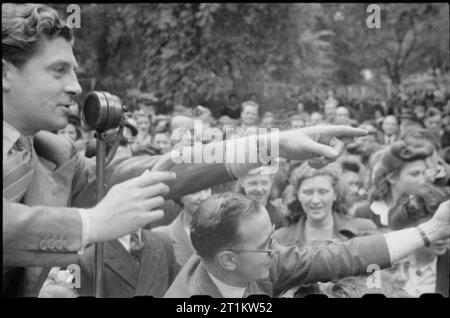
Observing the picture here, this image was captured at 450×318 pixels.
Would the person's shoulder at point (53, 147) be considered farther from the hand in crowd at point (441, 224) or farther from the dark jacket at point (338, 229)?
the hand in crowd at point (441, 224)

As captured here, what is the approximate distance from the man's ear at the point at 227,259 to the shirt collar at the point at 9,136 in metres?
0.77

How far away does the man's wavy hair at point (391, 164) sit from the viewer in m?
3.42

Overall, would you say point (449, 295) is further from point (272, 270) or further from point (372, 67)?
point (372, 67)

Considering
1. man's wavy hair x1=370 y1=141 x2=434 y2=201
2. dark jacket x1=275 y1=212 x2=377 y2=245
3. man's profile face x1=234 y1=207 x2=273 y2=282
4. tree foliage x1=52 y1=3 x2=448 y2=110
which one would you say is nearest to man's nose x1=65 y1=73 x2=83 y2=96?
tree foliage x1=52 y1=3 x2=448 y2=110

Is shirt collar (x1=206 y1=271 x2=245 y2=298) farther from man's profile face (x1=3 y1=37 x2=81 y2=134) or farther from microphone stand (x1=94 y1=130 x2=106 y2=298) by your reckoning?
man's profile face (x1=3 y1=37 x2=81 y2=134)

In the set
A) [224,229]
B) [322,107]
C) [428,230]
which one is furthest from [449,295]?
[322,107]

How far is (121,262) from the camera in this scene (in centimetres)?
252

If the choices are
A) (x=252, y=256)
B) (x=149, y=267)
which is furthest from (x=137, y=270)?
(x=252, y=256)

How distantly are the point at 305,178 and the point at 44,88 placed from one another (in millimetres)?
1053

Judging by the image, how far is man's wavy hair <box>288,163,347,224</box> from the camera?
2768 mm

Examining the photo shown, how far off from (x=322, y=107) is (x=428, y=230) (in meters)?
1.30

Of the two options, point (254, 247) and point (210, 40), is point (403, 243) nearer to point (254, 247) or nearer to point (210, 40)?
point (254, 247)

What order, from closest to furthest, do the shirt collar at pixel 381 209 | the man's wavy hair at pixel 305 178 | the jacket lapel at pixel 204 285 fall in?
the jacket lapel at pixel 204 285 < the man's wavy hair at pixel 305 178 < the shirt collar at pixel 381 209

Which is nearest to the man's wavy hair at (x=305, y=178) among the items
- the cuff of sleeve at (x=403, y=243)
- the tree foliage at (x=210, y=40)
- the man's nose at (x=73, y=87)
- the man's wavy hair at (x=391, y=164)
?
the cuff of sleeve at (x=403, y=243)
